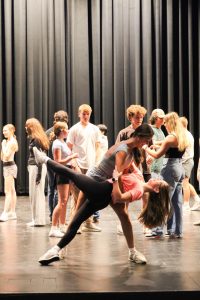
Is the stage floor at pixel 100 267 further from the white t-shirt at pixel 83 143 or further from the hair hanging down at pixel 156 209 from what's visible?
the white t-shirt at pixel 83 143

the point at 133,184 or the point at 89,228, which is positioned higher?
the point at 133,184

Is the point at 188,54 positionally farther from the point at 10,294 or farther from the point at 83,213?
the point at 10,294

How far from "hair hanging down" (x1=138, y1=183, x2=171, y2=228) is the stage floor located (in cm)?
36

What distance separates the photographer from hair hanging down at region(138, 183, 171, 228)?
515 centimetres

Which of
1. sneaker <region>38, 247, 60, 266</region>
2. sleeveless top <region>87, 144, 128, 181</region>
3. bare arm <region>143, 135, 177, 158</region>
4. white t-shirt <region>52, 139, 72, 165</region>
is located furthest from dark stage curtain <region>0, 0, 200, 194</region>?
sleeveless top <region>87, 144, 128, 181</region>

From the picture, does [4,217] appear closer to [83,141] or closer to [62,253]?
[83,141]

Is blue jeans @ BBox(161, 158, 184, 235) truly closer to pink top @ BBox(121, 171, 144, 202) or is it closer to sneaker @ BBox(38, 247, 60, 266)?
pink top @ BBox(121, 171, 144, 202)

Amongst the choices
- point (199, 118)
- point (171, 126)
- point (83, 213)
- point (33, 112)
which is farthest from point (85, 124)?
point (199, 118)

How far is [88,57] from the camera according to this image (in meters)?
11.0

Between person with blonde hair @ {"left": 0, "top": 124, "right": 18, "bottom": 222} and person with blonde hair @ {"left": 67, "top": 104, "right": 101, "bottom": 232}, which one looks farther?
person with blonde hair @ {"left": 0, "top": 124, "right": 18, "bottom": 222}

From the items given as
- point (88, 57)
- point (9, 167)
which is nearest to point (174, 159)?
point (9, 167)

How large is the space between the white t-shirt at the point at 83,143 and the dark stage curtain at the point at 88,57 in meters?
4.37

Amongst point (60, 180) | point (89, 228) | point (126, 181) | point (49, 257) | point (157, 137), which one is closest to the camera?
point (49, 257)

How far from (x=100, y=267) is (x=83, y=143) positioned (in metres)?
1.97
